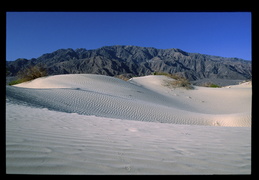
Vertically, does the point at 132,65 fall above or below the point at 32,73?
above

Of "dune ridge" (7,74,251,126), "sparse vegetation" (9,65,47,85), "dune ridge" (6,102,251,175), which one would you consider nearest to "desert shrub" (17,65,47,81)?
"sparse vegetation" (9,65,47,85)

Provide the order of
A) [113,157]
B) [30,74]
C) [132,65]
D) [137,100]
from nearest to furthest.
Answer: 1. [113,157]
2. [137,100]
3. [30,74]
4. [132,65]

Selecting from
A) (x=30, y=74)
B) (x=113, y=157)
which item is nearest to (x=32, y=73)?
(x=30, y=74)

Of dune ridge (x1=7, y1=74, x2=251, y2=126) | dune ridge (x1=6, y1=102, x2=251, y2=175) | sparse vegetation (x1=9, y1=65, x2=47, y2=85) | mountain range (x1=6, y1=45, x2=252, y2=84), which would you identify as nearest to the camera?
dune ridge (x1=6, y1=102, x2=251, y2=175)

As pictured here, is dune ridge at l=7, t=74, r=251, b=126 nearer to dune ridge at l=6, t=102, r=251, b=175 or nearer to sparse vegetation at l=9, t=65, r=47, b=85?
sparse vegetation at l=9, t=65, r=47, b=85

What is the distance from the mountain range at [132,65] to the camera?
7981 centimetres

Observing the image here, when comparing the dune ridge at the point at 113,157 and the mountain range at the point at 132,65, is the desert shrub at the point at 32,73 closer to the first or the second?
the dune ridge at the point at 113,157

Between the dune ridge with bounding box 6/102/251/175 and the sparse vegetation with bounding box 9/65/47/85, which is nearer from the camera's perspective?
the dune ridge with bounding box 6/102/251/175

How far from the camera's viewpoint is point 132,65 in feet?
314

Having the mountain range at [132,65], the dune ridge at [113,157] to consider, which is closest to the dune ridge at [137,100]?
the dune ridge at [113,157]

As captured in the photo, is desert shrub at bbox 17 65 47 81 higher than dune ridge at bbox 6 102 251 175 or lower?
higher

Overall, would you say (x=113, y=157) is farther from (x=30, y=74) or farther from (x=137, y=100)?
(x=30, y=74)

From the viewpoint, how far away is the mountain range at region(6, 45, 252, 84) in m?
79.8

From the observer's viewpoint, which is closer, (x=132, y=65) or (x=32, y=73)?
(x=32, y=73)
